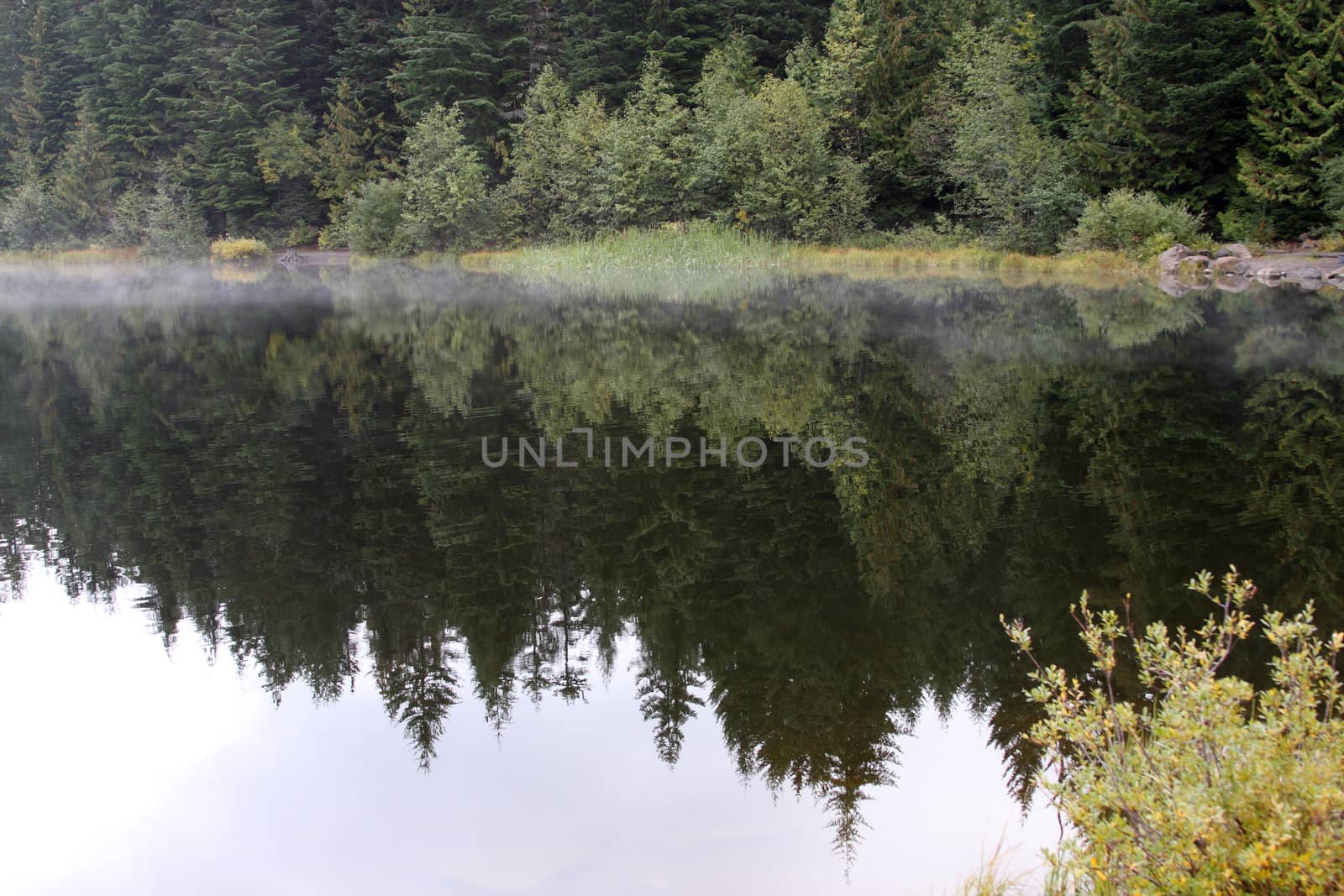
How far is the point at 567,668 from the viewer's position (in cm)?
504

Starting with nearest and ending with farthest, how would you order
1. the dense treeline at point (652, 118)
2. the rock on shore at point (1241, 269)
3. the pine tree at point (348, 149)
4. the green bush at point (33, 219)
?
1. the rock on shore at point (1241, 269)
2. the dense treeline at point (652, 118)
3. the pine tree at point (348, 149)
4. the green bush at point (33, 219)

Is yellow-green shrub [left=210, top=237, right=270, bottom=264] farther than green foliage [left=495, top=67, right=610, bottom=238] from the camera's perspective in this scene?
→ Yes

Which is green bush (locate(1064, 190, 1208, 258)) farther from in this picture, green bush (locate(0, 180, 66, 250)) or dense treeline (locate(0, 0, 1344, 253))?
green bush (locate(0, 180, 66, 250))

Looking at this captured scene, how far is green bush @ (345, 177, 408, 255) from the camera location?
42.8 m

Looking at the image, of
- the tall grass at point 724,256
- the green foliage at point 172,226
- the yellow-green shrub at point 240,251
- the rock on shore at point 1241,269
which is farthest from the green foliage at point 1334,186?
the green foliage at point 172,226

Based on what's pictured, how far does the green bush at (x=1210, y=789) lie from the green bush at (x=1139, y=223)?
86.5 ft

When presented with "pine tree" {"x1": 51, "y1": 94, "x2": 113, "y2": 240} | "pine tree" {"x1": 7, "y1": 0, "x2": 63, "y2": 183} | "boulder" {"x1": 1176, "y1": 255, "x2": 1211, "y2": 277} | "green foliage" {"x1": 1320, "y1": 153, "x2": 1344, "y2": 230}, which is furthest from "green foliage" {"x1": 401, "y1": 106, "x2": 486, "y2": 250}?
"green foliage" {"x1": 1320, "y1": 153, "x2": 1344, "y2": 230}

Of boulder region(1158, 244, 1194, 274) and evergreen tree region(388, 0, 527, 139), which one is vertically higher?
evergreen tree region(388, 0, 527, 139)

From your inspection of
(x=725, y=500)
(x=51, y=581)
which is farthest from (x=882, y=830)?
(x=51, y=581)

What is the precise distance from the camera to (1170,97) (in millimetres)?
26562

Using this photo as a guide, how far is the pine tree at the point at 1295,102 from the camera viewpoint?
24406mm

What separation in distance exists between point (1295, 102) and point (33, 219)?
176 feet

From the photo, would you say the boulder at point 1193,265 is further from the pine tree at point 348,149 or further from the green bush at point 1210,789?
the pine tree at point 348,149

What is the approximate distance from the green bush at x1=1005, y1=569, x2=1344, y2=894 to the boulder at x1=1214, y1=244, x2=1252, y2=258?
87.1 ft
